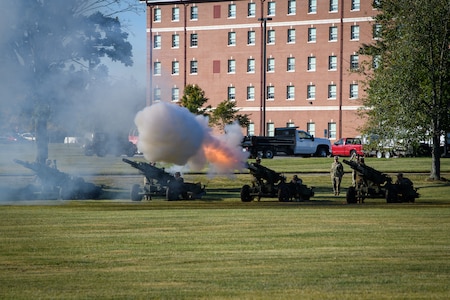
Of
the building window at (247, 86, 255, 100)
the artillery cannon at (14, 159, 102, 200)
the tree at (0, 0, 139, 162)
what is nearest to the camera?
the tree at (0, 0, 139, 162)

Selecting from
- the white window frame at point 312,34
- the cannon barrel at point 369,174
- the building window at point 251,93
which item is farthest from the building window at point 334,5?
the cannon barrel at point 369,174

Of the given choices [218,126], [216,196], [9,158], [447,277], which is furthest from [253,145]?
[447,277]

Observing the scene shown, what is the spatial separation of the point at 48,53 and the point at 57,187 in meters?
6.81

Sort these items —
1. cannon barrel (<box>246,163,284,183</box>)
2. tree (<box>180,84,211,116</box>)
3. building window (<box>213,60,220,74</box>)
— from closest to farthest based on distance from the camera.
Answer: cannon barrel (<box>246,163,284,183</box>) < tree (<box>180,84,211,116</box>) < building window (<box>213,60,220,74</box>)

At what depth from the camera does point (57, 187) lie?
43.1 m

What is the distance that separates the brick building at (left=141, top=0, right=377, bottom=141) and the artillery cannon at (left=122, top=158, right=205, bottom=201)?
5354cm

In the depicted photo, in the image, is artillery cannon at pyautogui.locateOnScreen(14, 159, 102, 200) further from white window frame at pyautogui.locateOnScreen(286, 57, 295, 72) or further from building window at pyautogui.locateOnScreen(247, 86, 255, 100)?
white window frame at pyautogui.locateOnScreen(286, 57, 295, 72)

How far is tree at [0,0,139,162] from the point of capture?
3866 centimetres

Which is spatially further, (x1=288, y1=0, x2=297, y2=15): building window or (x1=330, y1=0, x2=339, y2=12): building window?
(x1=288, y1=0, x2=297, y2=15): building window

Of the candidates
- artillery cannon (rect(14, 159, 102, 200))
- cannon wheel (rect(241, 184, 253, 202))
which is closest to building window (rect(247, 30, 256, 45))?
artillery cannon (rect(14, 159, 102, 200))

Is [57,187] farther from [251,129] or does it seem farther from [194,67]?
[251,129]

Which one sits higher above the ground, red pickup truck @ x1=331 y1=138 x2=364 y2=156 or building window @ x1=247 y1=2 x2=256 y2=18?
building window @ x1=247 y1=2 x2=256 y2=18

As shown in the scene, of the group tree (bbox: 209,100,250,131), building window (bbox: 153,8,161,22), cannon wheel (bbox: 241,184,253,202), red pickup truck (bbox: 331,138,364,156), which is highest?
building window (bbox: 153,8,161,22)

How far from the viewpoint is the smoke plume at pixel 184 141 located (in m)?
39.2
